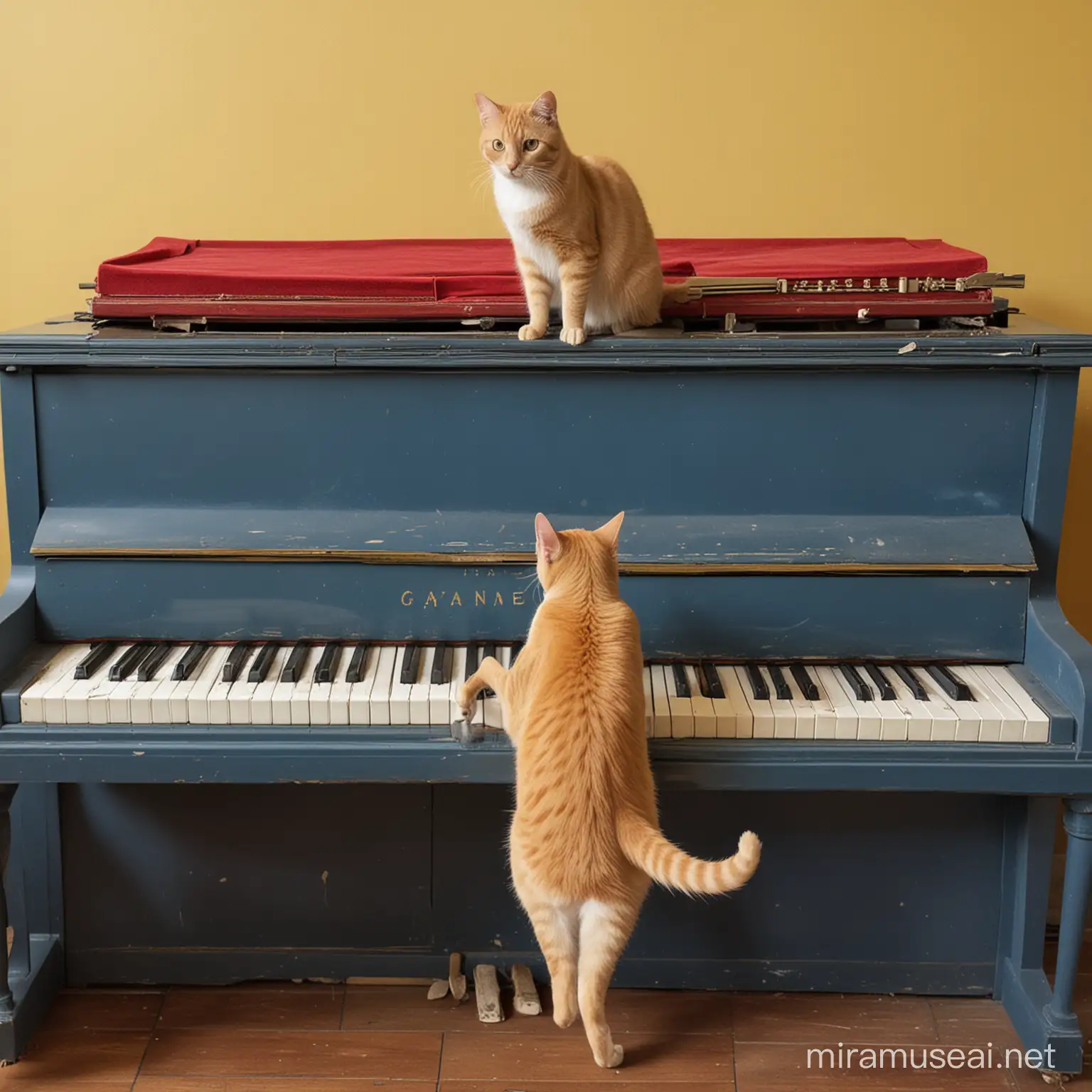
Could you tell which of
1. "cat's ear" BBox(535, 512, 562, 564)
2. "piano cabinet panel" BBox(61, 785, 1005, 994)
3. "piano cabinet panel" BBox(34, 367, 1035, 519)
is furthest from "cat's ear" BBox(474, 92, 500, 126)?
"piano cabinet panel" BBox(61, 785, 1005, 994)

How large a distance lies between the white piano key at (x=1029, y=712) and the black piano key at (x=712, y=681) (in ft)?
1.57

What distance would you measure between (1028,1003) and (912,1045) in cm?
23

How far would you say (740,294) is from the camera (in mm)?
2434

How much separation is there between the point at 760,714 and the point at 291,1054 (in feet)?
3.68

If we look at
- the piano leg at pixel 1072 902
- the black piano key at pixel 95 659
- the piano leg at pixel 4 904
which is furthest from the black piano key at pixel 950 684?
the piano leg at pixel 4 904

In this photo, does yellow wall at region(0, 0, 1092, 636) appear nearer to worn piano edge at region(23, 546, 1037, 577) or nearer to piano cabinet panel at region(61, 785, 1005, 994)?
worn piano edge at region(23, 546, 1037, 577)

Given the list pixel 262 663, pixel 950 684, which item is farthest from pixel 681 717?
pixel 262 663

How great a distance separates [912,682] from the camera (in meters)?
2.28

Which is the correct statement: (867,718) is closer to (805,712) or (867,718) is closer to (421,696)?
(805,712)

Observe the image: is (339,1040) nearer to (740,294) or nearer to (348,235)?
(740,294)

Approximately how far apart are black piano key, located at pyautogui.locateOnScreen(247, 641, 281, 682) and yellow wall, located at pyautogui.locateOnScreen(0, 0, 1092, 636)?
4.16ft

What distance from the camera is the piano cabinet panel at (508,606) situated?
233 centimetres

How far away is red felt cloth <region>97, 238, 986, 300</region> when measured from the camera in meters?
2.38

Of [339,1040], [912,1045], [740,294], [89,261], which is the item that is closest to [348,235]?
[89,261]
